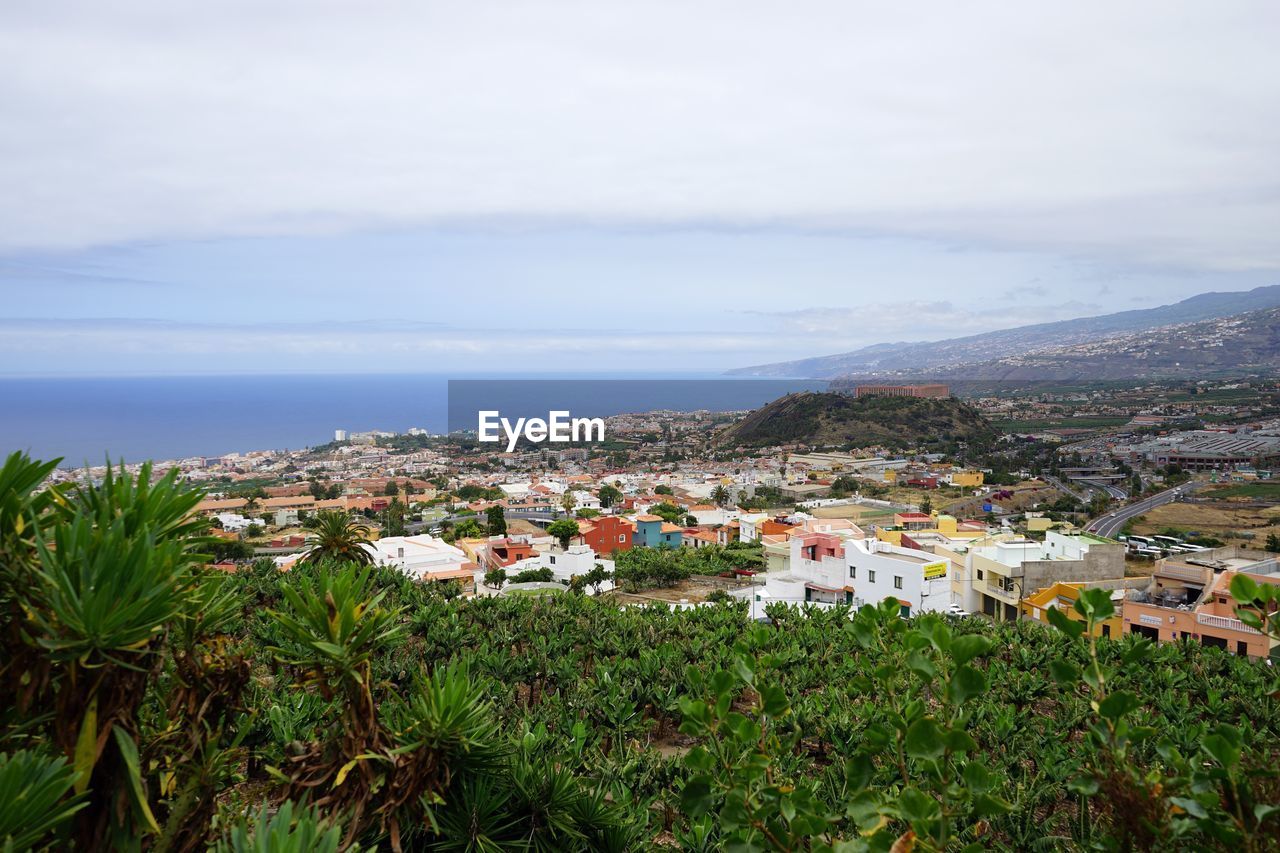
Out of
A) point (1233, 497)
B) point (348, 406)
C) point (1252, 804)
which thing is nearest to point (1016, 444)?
point (1233, 497)

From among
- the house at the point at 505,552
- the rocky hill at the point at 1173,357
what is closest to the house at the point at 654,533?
the house at the point at 505,552

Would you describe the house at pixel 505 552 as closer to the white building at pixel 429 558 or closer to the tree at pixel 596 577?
the white building at pixel 429 558

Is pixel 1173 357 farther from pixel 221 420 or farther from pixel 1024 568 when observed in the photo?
pixel 221 420

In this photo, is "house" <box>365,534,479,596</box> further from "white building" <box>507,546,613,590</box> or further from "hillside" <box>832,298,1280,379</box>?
"hillside" <box>832,298,1280,379</box>

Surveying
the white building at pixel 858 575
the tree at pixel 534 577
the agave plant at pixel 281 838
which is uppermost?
the agave plant at pixel 281 838

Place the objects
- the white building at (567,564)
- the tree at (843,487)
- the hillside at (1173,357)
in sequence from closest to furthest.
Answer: the white building at (567,564)
the tree at (843,487)
the hillside at (1173,357)

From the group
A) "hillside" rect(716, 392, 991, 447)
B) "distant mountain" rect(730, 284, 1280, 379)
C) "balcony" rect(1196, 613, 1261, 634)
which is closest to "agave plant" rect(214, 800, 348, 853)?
"balcony" rect(1196, 613, 1261, 634)
